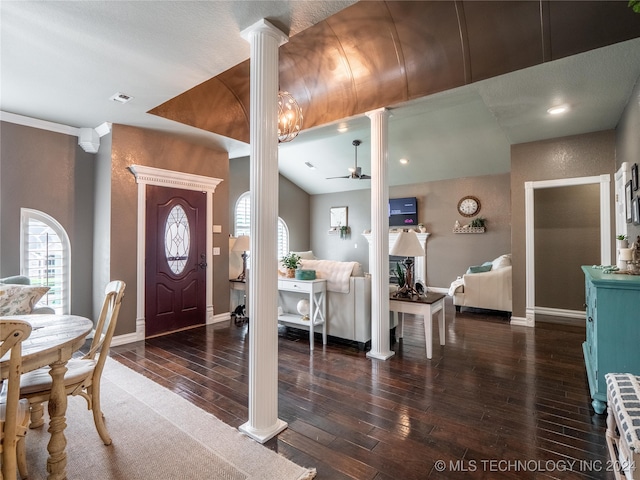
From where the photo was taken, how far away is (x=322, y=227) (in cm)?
993

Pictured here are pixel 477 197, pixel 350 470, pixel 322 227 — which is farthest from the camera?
pixel 322 227

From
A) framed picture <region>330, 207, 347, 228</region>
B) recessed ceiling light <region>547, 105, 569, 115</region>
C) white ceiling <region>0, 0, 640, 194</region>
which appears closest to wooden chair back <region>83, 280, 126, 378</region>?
white ceiling <region>0, 0, 640, 194</region>

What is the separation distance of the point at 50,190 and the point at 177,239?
1.58 m

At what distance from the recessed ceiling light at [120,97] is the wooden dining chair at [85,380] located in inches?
84.8

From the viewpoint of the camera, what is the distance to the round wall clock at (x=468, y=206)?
744 cm

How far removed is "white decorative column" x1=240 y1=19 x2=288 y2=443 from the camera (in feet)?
6.97

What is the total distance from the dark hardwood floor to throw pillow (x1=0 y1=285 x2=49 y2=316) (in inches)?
40.5

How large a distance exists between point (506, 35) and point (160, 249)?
15.3 feet

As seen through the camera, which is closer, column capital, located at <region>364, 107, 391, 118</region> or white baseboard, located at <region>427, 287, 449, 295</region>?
column capital, located at <region>364, 107, 391, 118</region>

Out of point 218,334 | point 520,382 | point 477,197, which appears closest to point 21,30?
point 218,334

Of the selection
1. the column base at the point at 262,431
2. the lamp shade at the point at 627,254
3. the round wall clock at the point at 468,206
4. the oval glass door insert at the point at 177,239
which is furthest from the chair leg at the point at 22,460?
the round wall clock at the point at 468,206

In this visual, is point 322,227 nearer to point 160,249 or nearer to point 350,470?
point 160,249

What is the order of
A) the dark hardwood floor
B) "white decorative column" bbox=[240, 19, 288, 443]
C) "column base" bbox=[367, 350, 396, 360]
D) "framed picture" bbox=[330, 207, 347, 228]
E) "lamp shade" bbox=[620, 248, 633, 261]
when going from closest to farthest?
the dark hardwood floor → "white decorative column" bbox=[240, 19, 288, 443] → "lamp shade" bbox=[620, 248, 633, 261] → "column base" bbox=[367, 350, 396, 360] → "framed picture" bbox=[330, 207, 347, 228]

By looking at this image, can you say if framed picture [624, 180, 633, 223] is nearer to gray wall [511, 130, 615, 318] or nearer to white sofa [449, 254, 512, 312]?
gray wall [511, 130, 615, 318]
